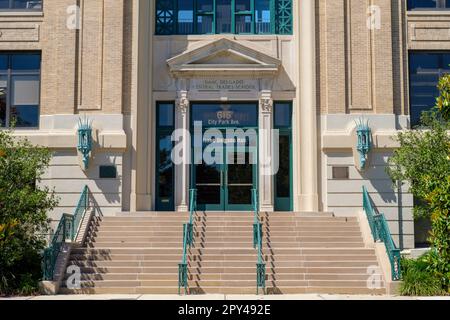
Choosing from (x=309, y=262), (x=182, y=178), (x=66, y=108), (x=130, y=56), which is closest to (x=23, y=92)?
(x=66, y=108)

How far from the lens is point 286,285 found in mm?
15266

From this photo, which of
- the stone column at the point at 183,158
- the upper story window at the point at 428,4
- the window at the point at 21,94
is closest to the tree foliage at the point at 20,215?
the window at the point at 21,94

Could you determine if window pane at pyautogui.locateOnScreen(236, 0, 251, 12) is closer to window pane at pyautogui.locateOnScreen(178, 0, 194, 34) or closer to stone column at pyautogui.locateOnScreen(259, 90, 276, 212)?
window pane at pyautogui.locateOnScreen(178, 0, 194, 34)

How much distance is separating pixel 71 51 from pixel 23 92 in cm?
234

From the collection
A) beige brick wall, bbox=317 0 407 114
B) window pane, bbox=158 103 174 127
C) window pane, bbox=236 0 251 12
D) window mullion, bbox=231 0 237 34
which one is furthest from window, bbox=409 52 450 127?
window pane, bbox=158 103 174 127

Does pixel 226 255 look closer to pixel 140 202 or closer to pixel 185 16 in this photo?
pixel 140 202

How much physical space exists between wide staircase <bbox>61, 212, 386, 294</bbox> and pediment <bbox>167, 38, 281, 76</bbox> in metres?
5.33

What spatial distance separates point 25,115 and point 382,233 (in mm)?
12615

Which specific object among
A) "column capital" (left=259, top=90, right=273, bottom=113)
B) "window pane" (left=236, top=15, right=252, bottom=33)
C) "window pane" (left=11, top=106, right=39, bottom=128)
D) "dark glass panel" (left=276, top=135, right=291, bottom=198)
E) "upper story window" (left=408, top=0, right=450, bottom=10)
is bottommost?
"dark glass panel" (left=276, top=135, right=291, bottom=198)

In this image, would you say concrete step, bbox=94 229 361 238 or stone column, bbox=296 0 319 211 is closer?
concrete step, bbox=94 229 361 238

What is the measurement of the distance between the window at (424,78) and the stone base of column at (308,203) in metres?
4.44

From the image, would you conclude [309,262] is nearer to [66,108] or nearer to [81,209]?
[81,209]

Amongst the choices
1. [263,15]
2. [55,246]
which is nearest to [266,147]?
[263,15]

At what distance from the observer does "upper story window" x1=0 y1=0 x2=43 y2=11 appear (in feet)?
70.1
